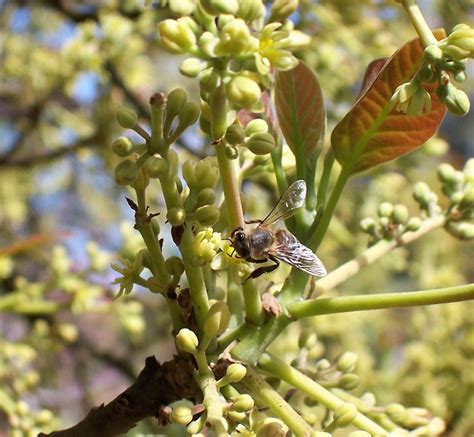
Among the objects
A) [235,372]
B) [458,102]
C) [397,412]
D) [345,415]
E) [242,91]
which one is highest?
[242,91]

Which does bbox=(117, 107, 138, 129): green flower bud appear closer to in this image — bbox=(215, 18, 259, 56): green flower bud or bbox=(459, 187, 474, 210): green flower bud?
bbox=(215, 18, 259, 56): green flower bud

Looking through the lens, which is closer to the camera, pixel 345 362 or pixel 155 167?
pixel 155 167

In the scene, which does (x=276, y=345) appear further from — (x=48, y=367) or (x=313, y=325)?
(x=48, y=367)

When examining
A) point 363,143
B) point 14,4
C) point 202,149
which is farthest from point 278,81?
point 14,4

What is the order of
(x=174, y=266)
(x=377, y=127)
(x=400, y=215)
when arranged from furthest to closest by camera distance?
(x=400, y=215) → (x=377, y=127) → (x=174, y=266)

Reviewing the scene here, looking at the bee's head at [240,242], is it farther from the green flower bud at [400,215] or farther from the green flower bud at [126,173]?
the green flower bud at [400,215]

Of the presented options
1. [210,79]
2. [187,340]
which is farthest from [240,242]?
[210,79]

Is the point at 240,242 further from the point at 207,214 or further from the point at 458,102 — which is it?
the point at 458,102
